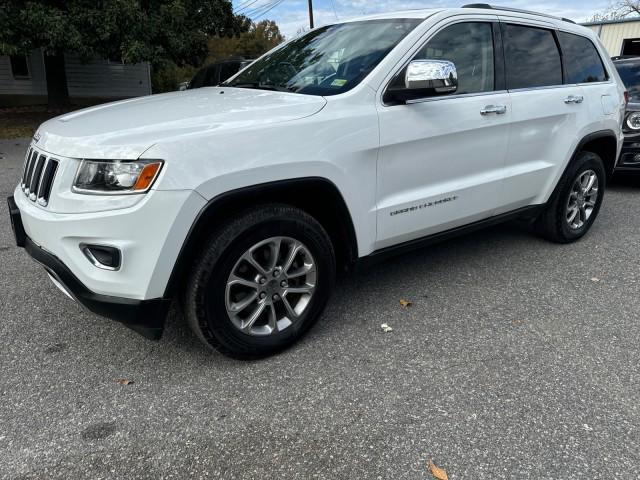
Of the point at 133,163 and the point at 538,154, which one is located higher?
the point at 133,163

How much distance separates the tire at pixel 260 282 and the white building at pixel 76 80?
67.4 ft

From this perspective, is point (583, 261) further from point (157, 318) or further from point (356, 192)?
point (157, 318)

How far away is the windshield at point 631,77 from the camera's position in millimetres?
7172

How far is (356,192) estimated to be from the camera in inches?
114

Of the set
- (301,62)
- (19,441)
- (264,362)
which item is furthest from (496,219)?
(19,441)

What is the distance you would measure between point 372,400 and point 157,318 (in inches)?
43.7

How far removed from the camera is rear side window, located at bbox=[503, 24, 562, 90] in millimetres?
3773

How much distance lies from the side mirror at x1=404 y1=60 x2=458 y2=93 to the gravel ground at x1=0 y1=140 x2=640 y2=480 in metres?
1.45

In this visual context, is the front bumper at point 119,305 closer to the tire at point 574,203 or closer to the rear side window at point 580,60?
the tire at point 574,203

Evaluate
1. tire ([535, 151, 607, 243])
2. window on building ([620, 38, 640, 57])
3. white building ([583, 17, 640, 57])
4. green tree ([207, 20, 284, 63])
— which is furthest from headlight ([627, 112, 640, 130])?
green tree ([207, 20, 284, 63])

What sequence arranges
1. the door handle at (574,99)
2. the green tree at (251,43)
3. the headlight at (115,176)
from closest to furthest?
1. the headlight at (115,176)
2. the door handle at (574,99)
3. the green tree at (251,43)

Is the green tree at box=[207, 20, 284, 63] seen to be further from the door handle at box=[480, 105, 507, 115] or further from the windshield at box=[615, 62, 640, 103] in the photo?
the door handle at box=[480, 105, 507, 115]

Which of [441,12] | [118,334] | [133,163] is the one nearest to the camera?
[133,163]

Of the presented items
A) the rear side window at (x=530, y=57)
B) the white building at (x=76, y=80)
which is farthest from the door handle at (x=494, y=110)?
the white building at (x=76, y=80)
